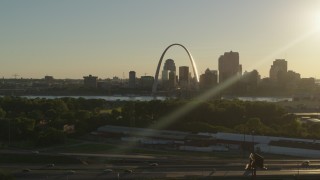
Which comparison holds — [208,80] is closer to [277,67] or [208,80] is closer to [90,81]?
[90,81]

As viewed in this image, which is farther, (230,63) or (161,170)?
(230,63)

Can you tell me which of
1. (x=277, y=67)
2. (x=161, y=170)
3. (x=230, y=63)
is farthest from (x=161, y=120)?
(x=277, y=67)

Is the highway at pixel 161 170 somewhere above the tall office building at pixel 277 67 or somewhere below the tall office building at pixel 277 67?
below

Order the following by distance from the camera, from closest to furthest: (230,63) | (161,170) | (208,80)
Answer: (161,170) < (208,80) < (230,63)

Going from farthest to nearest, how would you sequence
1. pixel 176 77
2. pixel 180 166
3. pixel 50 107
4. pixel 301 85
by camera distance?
pixel 301 85
pixel 176 77
pixel 50 107
pixel 180 166

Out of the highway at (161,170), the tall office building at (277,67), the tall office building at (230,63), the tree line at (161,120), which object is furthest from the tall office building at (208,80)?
the highway at (161,170)

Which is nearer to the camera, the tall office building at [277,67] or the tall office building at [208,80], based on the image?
the tall office building at [208,80]

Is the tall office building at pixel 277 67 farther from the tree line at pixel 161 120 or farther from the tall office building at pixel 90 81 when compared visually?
the tree line at pixel 161 120

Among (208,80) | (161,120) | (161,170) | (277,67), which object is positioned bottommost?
(161,170)

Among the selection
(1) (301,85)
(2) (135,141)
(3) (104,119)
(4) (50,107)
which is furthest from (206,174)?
(1) (301,85)

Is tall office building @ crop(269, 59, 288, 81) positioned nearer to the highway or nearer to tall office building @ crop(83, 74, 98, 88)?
tall office building @ crop(83, 74, 98, 88)

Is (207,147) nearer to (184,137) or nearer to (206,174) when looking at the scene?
(184,137)
